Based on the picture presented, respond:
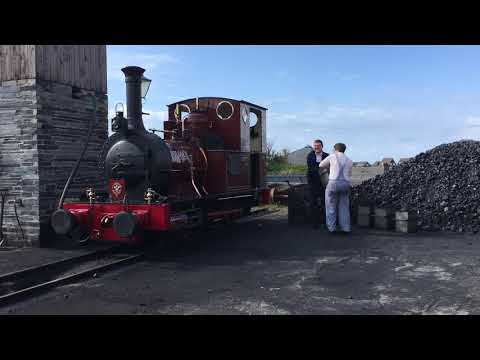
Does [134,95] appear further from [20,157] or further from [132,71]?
[20,157]

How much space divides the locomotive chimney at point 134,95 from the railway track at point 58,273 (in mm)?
2178

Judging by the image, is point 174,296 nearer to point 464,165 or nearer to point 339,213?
point 339,213

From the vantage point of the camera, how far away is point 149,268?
6.84m

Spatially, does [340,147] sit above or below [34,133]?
below

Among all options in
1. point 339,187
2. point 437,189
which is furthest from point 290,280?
point 437,189

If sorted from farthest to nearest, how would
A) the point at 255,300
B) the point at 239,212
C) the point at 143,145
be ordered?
the point at 239,212, the point at 143,145, the point at 255,300

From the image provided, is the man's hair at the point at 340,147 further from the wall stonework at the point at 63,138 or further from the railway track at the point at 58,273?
the wall stonework at the point at 63,138

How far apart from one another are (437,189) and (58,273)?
8289 millimetres

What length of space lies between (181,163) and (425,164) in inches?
264

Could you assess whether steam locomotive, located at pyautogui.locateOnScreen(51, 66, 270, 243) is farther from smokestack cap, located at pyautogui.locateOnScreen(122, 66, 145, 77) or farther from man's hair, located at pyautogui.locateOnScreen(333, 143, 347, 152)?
man's hair, located at pyautogui.locateOnScreen(333, 143, 347, 152)

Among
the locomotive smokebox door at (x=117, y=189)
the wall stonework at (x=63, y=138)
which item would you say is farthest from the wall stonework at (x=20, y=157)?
the locomotive smokebox door at (x=117, y=189)

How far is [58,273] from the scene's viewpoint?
22.4 ft

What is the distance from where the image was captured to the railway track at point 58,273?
5.52 m
